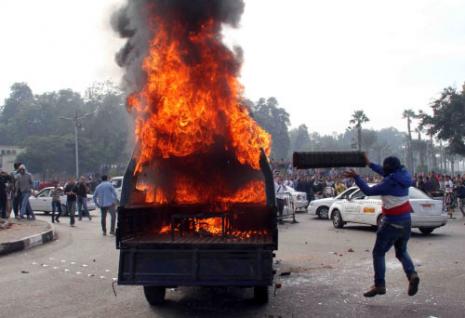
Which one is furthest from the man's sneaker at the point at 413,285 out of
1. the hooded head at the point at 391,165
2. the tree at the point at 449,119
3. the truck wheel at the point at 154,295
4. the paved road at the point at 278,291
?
the tree at the point at 449,119

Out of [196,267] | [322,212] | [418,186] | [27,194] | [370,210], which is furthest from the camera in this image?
[418,186]

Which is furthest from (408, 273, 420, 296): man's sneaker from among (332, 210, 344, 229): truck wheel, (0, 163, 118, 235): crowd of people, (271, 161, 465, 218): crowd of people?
(271, 161, 465, 218): crowd of people

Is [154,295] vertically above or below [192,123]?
below

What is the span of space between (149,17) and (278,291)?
15.9 feet

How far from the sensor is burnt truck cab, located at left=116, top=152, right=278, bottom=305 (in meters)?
6.01

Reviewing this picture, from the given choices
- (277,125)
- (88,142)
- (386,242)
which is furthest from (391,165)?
(277,125)

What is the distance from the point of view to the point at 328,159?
7.14m

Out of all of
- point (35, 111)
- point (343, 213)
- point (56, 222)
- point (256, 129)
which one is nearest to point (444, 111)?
point (343, 213)

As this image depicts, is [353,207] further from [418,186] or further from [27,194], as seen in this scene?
[27,194]

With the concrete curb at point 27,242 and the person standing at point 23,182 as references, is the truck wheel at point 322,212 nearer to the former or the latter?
the concrete curb at point 27,242

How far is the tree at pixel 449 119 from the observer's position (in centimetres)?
3114

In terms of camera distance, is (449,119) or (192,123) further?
(449,119)

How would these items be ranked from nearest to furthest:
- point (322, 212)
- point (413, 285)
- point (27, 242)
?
point (413, 285), point (27, 242), point (322, 212)

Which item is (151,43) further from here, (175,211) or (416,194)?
(416,194)
